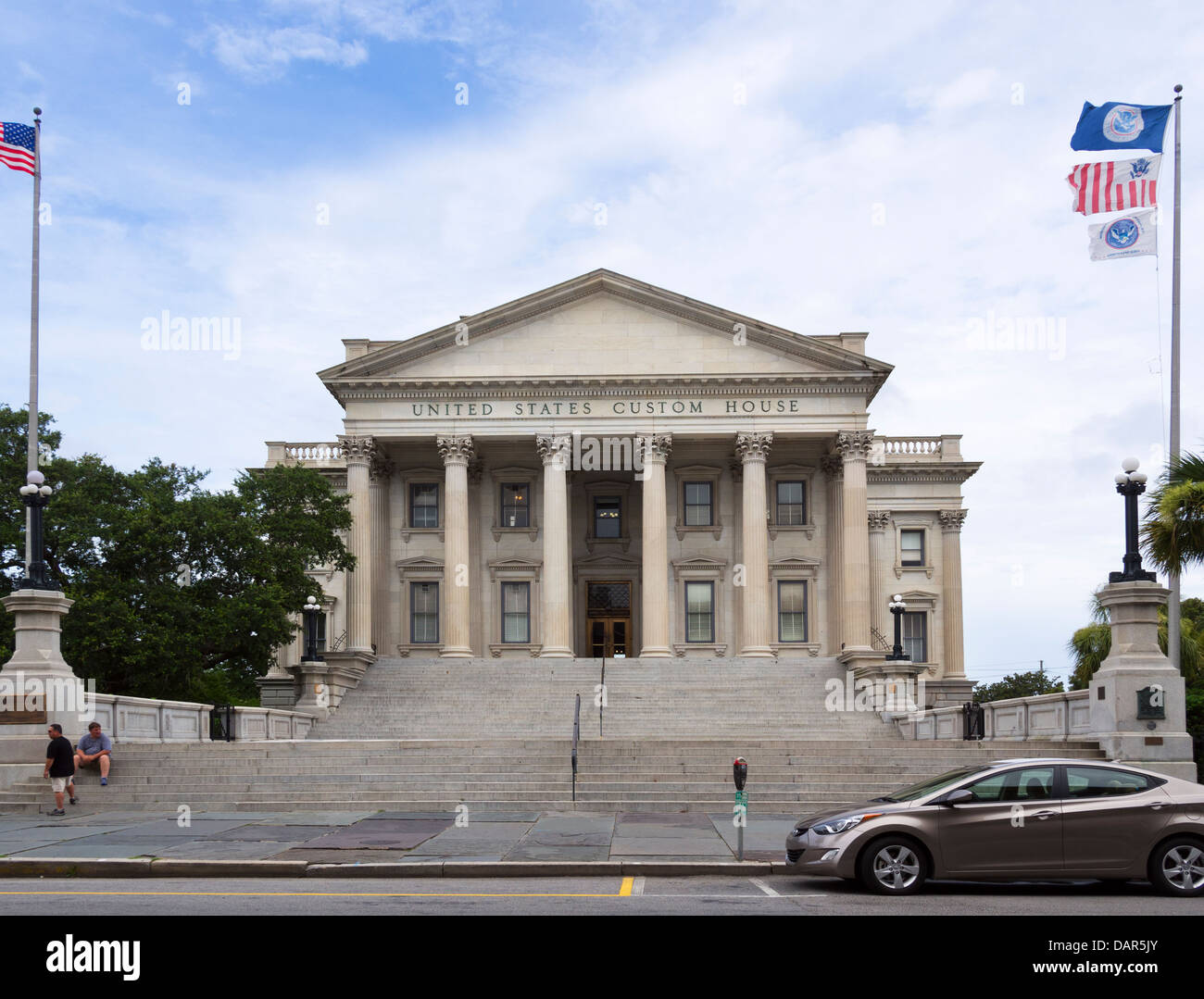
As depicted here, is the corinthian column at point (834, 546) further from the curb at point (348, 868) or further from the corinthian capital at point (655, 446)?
the curb at point (348, 868)

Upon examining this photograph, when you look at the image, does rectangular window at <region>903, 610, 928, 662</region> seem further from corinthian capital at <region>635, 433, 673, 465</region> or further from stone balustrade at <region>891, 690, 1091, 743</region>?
stone balustrade at <region>891, 690, 1091, 743</region>

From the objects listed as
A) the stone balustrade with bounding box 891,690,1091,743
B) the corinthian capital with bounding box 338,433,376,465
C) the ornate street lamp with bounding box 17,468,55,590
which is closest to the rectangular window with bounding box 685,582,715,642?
the corinthian capital with bounding box 338,433,376,465

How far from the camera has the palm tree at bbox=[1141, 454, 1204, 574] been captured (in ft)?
75.5

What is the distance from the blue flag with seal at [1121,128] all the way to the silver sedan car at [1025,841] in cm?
2033

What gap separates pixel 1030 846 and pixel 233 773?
53.4 feet

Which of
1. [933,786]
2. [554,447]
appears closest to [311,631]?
[554,447]

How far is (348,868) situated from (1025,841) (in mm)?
7677

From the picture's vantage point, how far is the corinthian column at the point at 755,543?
1754 inches

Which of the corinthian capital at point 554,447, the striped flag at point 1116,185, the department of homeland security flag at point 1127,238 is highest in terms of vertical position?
the striped flag at point 1116,185

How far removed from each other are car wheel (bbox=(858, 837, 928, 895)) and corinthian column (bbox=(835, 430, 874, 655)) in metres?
32.1

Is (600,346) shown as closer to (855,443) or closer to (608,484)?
(608,484)

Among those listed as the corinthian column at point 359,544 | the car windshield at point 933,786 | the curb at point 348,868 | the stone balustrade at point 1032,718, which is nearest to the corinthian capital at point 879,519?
the corinthian column at point 359,544

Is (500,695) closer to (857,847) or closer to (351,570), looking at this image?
(351,570)
